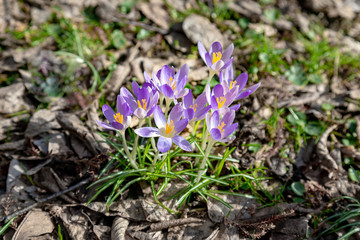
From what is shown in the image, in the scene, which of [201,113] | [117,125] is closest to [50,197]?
[117,125]

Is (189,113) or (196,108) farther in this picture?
(196,108)

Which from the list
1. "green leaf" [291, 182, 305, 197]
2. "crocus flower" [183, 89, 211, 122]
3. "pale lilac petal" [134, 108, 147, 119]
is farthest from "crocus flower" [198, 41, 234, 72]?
"green leaf" [291, 182, 305, 197]

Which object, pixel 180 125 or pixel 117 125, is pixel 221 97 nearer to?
pixel 180 125

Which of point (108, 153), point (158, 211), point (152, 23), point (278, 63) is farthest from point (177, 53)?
point (158, 211)

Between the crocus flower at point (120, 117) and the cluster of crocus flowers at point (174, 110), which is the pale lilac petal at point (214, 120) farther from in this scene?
the crocus flower at point (120, 117)

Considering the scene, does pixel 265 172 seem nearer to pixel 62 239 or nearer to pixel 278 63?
pixel 278 63
